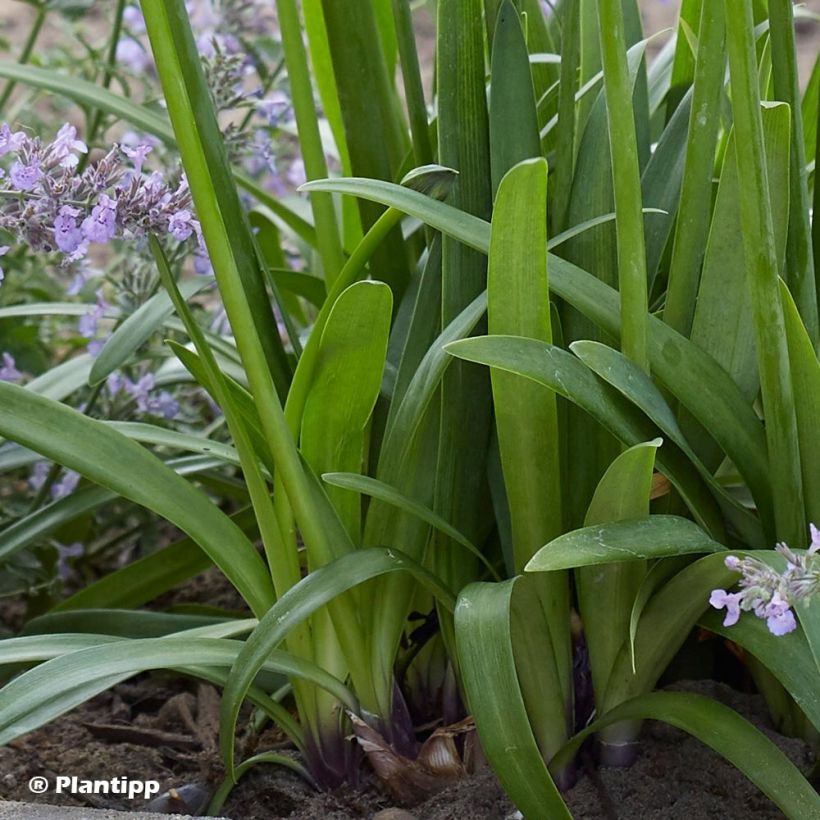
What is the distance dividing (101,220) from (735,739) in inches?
20.7

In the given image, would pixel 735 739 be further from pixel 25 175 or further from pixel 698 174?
pixel 25 175

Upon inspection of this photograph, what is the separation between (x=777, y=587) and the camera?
0.55m

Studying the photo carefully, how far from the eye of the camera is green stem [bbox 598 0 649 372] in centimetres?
67

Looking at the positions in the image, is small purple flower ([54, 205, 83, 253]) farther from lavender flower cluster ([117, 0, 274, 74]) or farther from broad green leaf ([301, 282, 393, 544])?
lavender flower cluster ([117, 0, 274, 74])

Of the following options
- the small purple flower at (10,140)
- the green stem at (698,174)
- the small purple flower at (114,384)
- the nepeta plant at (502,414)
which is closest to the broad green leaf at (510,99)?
the nepeta plant at (502,414)

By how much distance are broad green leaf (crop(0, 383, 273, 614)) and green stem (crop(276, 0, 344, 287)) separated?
0.26 meters

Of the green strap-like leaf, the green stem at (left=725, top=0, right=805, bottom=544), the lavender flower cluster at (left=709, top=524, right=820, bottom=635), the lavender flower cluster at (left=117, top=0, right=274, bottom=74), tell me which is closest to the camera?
the lavender flower cluster at (left=709, top=524, right=820, bottom=635)

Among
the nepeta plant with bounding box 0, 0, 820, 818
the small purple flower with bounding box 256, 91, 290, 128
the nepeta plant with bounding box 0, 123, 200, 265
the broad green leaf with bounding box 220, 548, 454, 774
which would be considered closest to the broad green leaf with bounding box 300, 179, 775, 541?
the nepeta plant with bounding box 0, 0, 820, 818

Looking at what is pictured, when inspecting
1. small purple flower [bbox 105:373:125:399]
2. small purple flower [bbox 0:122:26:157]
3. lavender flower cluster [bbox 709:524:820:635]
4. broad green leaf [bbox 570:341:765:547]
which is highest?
small purple flower [bbox 0:122:26:157]

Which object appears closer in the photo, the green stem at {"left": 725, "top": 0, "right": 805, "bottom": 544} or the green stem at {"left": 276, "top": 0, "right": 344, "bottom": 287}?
the green stem at {"left": 725, "top": 0, "right": 805, "bottom": 544}

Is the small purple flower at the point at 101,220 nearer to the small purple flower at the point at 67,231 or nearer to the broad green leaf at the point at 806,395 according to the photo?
the small purple flower at the point at 67,231

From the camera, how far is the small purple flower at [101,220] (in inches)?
28.5

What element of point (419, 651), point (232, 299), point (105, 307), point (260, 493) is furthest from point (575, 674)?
point (105, 307)

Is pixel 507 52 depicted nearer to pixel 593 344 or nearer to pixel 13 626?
pixel 593 344
